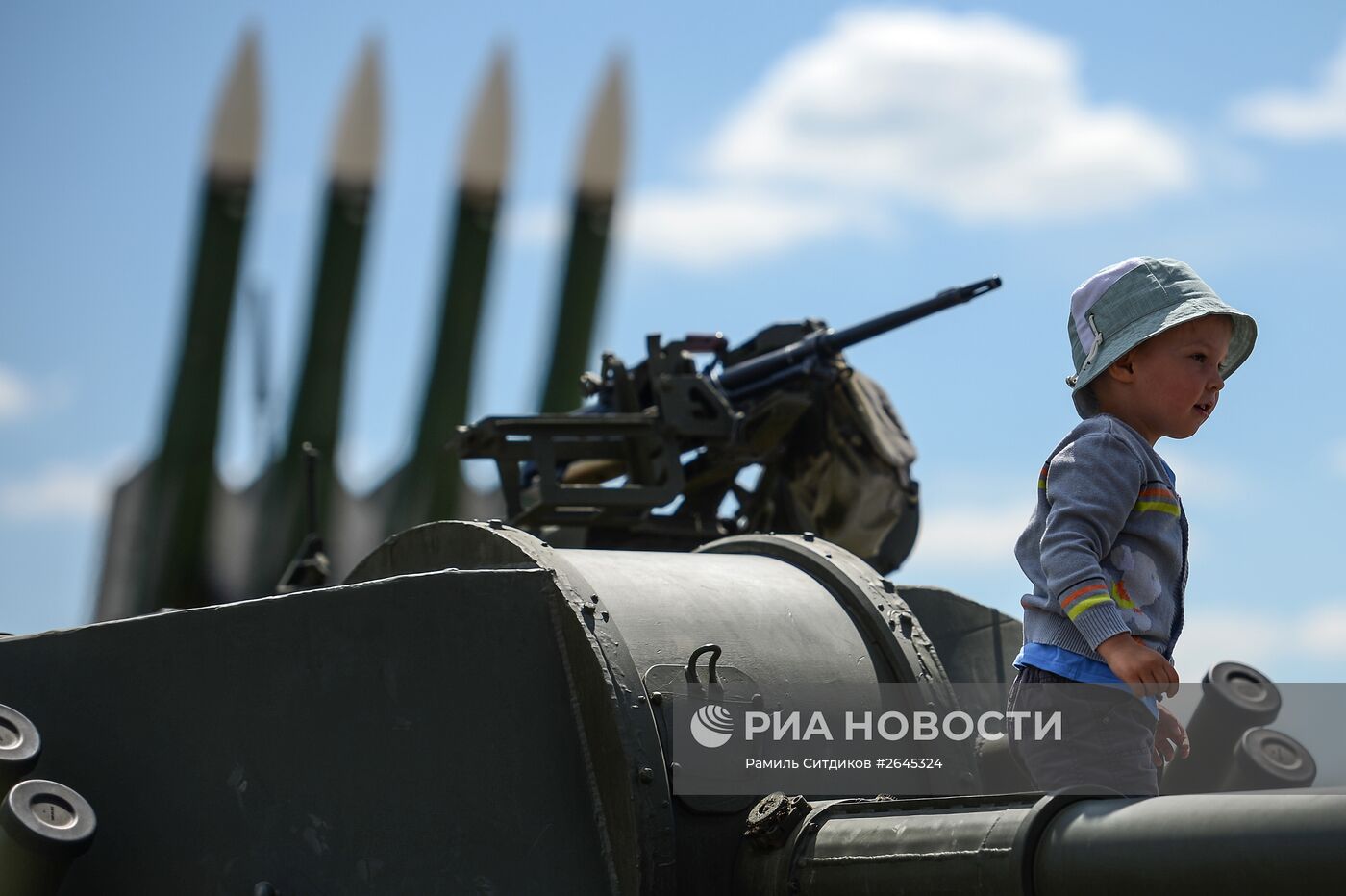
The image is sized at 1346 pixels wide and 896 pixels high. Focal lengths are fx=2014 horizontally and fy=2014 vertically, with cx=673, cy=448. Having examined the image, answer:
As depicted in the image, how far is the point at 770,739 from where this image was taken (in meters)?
3.89

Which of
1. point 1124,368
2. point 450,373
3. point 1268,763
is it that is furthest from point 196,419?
point 1124,368

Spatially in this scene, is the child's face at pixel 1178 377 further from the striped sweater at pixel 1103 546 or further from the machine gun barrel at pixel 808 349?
the machine gun barrel at pixel 808 349

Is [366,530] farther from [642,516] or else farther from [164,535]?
[642,516]

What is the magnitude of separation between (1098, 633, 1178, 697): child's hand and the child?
4cm

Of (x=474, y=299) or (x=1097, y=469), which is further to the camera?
(x=474, y=299)

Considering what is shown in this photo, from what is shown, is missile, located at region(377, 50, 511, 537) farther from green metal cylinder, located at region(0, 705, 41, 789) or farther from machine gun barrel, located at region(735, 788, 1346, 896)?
machine gun barrel, located at region(735, 788, 1346, 896)

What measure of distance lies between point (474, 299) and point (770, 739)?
19710 millimetres

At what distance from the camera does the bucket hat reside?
3.28 m

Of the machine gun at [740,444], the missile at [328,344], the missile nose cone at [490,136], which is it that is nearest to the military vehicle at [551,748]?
the machine gun at [740,444]

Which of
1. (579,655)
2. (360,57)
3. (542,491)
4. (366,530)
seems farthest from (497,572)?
(360,57)

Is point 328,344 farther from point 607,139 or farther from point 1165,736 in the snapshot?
point 1165,736

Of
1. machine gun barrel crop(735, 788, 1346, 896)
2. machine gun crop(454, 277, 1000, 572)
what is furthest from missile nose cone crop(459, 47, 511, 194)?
machine gun barrel crop(735, 788, 1346, 896)

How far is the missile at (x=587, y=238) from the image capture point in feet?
76.2

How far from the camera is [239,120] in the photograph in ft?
75.6
